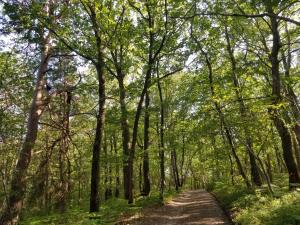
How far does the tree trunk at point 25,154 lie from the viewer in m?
9.27

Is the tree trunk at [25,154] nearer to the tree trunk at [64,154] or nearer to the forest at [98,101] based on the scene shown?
the forest at [98,101]

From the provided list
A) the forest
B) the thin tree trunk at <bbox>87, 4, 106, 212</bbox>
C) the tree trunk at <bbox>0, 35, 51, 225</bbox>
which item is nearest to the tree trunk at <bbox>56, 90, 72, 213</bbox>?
the forest

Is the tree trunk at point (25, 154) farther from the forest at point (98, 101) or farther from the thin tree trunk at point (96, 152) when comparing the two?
the thin tree trunk at point (96, 152)

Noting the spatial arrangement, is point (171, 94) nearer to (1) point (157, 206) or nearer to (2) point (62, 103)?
(1) point (157, 206)

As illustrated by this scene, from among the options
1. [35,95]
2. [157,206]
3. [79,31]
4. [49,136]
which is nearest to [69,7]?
[79,31]

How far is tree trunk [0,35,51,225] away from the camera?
9.27 m

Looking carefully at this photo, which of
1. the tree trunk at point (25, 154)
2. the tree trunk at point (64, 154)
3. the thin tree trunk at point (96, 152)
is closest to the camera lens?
the tree trunk at point (25, 154)

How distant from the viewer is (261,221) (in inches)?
305

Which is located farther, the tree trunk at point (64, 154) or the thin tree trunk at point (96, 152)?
the thin tree trunk at point (96, 152)

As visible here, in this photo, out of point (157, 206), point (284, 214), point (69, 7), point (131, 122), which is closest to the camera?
point (284, 214)

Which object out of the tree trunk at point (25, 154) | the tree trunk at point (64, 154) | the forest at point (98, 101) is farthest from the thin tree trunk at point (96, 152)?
the tree trunk at point (25, 154)

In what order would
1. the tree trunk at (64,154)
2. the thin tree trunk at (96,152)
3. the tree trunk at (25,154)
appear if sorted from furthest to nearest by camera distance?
the thin tree trunk at (96,152) < the tree trunk at (64,154) < the tree trunk at (25,154)

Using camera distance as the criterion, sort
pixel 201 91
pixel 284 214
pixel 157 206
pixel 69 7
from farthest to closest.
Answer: pixel 201 91, pixel 157 206, pixel 69 7, pixel 284 214

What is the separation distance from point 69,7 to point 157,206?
11.9 metres
